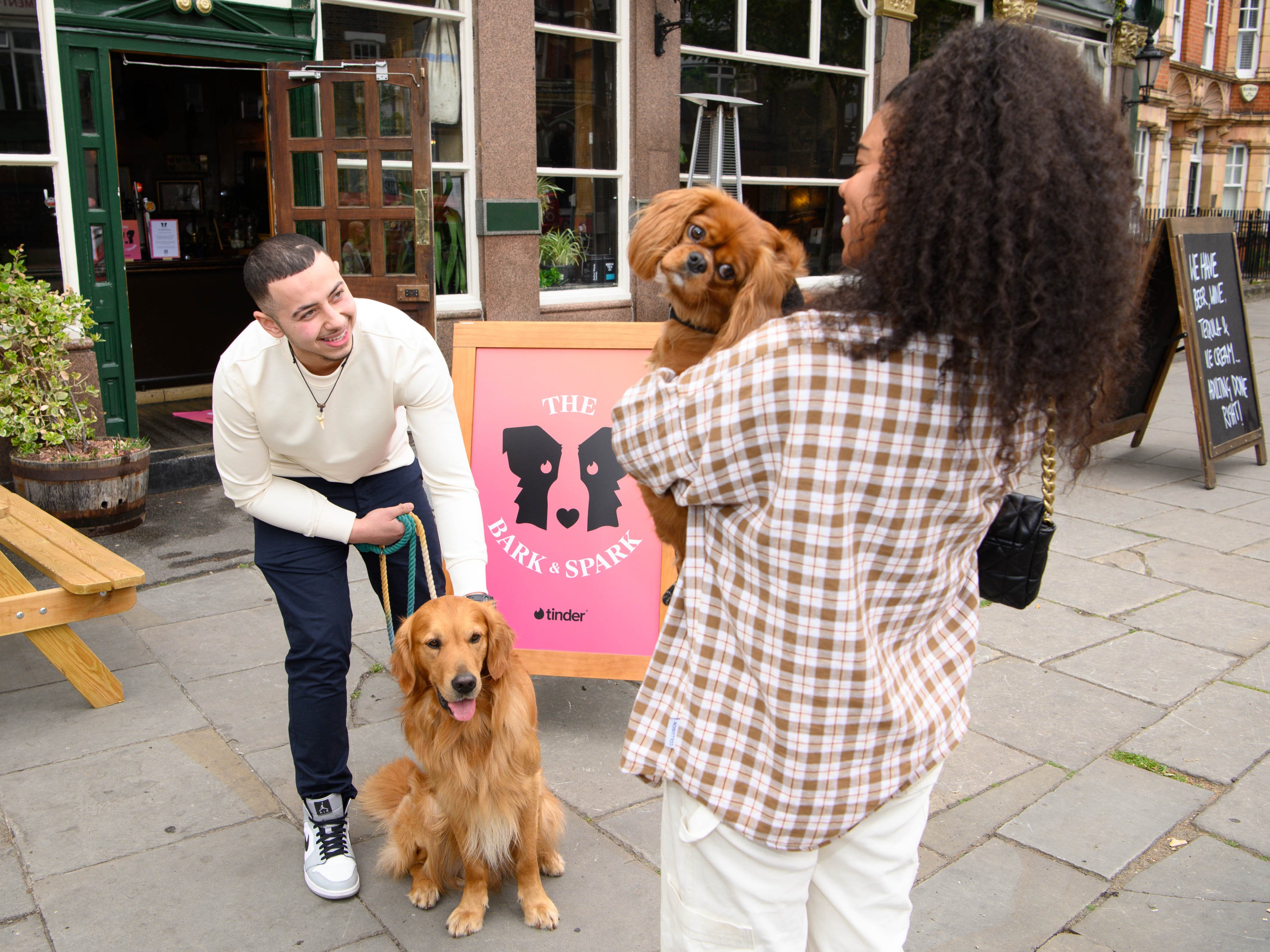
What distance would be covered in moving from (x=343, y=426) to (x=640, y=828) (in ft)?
4.95

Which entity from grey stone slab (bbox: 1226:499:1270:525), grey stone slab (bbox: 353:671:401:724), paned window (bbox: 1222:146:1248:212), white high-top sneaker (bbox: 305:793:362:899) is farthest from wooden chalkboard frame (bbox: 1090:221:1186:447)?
paned window (bbox: 1222:146:1248:212)

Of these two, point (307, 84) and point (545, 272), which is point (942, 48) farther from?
point (545, 272)

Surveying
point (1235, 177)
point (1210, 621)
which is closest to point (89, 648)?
point (1210, 621)

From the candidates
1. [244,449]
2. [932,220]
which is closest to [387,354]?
[244,449]

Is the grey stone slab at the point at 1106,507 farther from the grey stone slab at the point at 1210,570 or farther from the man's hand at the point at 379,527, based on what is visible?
the man's hand at the point at 379,527

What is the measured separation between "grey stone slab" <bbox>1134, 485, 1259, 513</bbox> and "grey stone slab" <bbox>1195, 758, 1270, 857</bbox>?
3760 millimetres

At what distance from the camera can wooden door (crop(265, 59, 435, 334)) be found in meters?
6.42

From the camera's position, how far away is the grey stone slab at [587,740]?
10.8 feet

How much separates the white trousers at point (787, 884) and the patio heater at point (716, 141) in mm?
7397

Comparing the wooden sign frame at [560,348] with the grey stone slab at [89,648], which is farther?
the grey stone slab at [89,648]

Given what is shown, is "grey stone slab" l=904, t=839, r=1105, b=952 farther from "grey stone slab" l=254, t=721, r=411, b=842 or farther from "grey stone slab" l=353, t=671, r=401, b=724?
"grey stone slab" l=353, t=671, r=401, b=724

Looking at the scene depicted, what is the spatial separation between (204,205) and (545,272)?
3.64 m

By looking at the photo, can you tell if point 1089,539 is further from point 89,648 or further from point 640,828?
point 89,648

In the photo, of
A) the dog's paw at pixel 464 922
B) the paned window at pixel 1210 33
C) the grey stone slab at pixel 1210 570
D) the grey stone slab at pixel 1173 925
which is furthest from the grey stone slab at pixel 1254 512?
the paned window at pixel 1210 33
